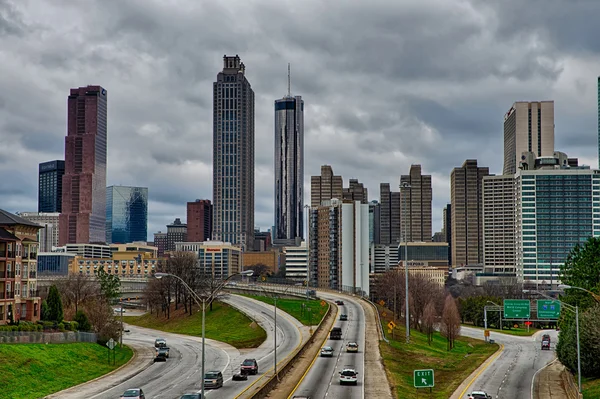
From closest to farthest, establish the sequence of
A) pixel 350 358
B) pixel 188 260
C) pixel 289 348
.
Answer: pixel 350 358 → pixel 289 348 → pixel 188 260

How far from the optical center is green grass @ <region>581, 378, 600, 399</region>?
67.1m

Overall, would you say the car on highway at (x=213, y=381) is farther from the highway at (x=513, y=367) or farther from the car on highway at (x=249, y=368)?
the highway at (x=513, y=367)

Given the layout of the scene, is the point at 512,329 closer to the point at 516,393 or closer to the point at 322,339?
the point at 322,339

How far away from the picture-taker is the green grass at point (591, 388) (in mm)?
67125

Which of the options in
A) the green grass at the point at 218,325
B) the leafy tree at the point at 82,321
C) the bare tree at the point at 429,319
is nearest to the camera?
the leafy tree at the point at 82,321

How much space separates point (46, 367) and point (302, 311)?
68.3 m

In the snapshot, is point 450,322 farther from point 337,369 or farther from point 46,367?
point 46,367

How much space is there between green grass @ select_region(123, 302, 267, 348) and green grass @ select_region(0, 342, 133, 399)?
26563 mm

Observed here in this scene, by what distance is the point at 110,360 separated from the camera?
84.6 metres

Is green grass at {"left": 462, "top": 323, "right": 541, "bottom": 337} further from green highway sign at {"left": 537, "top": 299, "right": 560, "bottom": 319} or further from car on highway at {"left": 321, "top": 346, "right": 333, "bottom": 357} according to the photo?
car on highway at {"left": 321, "top": 346, "right": 333, "bottom": 357}

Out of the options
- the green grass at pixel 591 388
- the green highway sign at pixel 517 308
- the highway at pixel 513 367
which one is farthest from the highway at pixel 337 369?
the green grass at pixel 591 388

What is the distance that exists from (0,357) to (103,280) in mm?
53401

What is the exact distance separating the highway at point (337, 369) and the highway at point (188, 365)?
481 cm

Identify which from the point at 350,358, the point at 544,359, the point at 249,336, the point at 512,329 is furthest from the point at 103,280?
the point at 512,329
